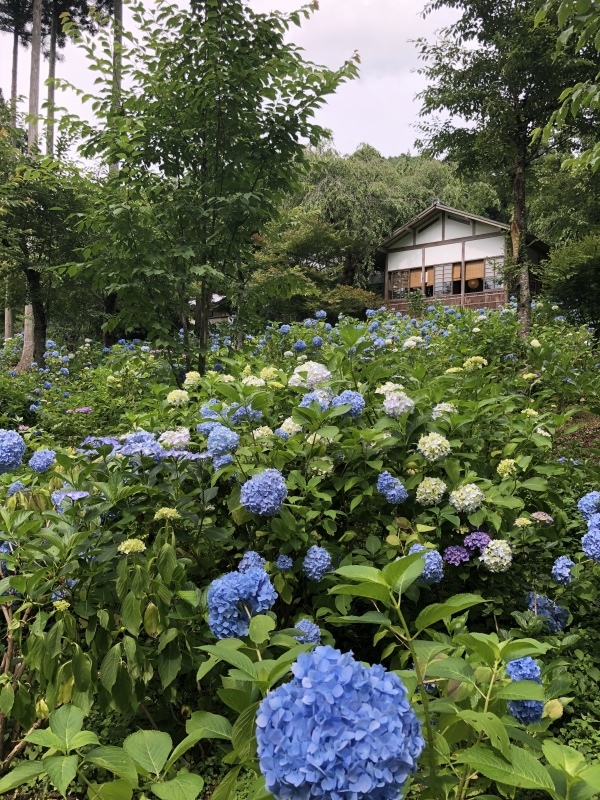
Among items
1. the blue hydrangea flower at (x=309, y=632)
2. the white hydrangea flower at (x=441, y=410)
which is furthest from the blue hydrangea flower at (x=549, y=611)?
the blue hydrangea flower at (x=309, y=632)

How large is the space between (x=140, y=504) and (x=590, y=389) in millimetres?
2938

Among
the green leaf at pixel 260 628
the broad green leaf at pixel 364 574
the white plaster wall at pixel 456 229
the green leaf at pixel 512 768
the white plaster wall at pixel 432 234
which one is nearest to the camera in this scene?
the green leaf at pixel 512 768

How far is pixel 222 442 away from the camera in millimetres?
1594

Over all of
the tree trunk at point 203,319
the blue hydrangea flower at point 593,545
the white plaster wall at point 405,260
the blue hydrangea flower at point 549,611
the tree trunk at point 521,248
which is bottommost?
the blue hydrangea flower at point 549,611

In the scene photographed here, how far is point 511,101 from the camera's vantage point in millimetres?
7594

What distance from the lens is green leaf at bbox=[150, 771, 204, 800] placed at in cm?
79

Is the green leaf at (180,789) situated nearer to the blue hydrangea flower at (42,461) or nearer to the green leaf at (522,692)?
the green leaf at (522,692)

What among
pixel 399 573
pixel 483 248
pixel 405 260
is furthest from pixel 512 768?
pixel 405 260

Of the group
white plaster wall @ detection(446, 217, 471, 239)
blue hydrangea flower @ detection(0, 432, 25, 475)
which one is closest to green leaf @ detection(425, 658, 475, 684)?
blue hydrangea flower @ detection(0, 432, 25, 475)

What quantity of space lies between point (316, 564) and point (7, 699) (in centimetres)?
86

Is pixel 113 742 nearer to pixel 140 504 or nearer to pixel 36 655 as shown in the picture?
pixel 36 655

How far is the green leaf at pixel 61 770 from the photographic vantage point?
785 millimetres

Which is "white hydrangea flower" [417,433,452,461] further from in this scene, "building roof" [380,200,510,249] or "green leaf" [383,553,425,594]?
"building roof" [380,200,510,249]

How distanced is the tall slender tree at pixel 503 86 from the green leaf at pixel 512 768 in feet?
21.6
